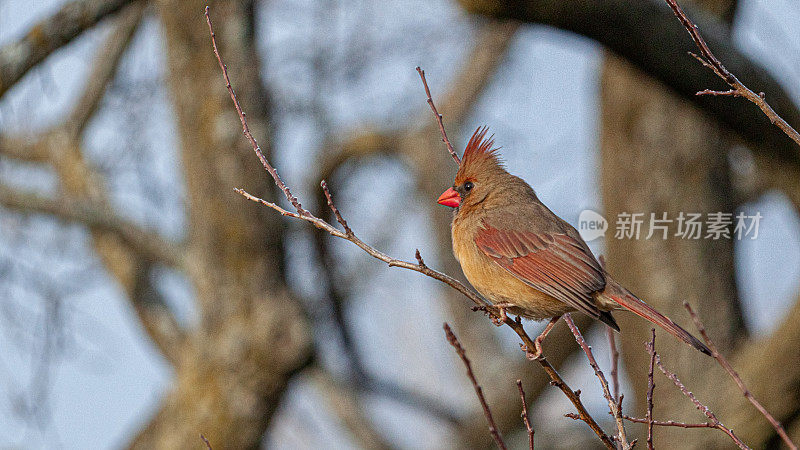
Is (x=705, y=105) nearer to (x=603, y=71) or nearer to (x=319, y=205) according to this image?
(x=603, y=71)

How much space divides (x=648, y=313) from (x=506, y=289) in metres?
0.48

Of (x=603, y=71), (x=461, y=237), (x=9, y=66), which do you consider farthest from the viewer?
(x=603, y=71)

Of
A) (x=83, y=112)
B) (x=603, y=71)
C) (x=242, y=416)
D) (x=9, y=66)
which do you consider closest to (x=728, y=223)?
(x=603, y=71)

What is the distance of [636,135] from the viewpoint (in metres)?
5.50

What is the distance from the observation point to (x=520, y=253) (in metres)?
2.80

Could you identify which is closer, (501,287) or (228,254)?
(501,287)

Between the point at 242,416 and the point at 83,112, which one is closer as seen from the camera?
the point at 242,416

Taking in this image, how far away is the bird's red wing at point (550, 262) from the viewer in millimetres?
2641

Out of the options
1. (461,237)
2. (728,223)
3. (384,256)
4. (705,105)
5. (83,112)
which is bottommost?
(384,256)

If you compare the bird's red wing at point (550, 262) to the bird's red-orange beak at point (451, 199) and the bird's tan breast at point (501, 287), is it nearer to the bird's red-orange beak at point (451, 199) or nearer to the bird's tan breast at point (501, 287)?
the bird's tan breast at point (501, 287)

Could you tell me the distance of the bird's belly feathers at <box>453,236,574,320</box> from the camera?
2736mm

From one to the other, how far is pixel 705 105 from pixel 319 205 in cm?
386

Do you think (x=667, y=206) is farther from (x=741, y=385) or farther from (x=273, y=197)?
(x=741, y=385)
